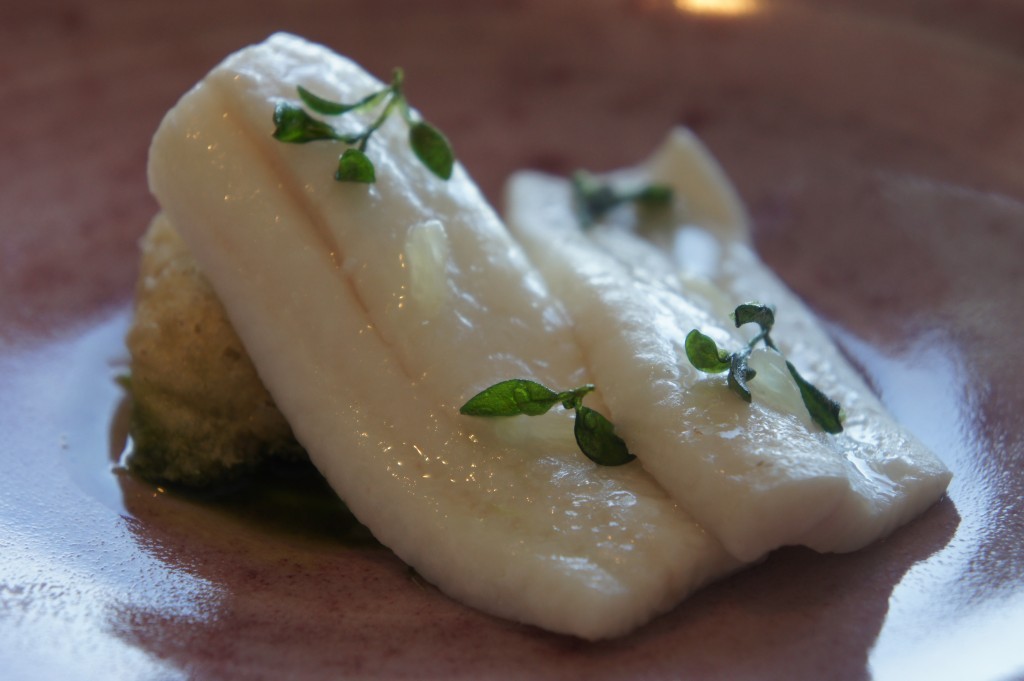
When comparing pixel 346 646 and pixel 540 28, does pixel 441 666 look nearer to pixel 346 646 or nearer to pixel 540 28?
pixel 346 646

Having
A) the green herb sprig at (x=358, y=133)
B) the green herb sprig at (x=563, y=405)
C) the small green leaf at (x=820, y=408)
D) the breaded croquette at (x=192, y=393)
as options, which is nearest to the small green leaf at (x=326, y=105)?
the green herb sprig at (x=358, y=133)

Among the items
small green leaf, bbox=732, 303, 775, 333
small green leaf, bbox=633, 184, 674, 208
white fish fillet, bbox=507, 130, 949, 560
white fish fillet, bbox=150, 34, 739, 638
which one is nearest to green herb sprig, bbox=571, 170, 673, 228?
small green leaf, bbox=633, 184, 674, 208

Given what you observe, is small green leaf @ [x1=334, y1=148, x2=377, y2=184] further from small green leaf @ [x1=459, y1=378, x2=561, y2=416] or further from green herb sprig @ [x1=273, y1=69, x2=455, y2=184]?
small green leaf @ [x1=459, y1=378, x2=561, y2=416]

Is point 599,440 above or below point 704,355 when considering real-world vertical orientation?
below

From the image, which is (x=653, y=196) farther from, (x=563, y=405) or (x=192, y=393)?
(x=192, y=393)

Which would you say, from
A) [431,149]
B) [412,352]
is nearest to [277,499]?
[412,352]

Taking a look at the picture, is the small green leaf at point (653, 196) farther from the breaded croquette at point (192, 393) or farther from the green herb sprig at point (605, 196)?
the breaded croquette at point (192, 393)

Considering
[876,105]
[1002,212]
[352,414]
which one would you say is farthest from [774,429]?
[876,105]

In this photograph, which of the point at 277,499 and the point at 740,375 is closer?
the point at 740,375
